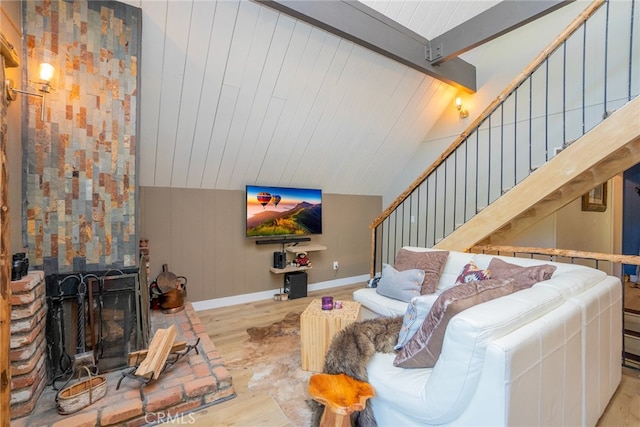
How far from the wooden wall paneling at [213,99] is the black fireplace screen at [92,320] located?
1637mm

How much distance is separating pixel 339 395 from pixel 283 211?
3.12 meters

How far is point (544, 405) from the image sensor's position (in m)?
1.24

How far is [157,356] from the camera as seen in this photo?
6.66ft

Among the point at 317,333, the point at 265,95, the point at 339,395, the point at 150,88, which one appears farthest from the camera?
the point at 265,95

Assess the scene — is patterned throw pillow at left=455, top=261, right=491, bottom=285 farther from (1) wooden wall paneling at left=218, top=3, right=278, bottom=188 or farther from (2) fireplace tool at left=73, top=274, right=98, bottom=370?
(2) fireplace tool at left=73, top=274, right=98, bottom=370

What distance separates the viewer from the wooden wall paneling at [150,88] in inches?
95.7

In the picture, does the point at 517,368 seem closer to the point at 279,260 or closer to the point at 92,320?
the point at 92,320

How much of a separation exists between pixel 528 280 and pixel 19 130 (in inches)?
135

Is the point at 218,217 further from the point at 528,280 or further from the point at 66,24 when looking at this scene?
the point at 528,280

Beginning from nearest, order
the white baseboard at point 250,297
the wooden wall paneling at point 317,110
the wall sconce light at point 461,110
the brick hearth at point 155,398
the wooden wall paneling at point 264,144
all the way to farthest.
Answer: the brick hearth at point 155,398 → the wooden wall paneling at point 317,110 → the wooden wall paneling at point 264,144 → the white baseboard at point 250,297 → the wall sconce light at point 461,110

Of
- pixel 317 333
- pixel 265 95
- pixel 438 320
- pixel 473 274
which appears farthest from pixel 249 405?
pixel 265 95

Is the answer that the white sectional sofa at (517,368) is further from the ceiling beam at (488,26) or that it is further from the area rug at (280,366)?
the ceiling beam at (488,26)

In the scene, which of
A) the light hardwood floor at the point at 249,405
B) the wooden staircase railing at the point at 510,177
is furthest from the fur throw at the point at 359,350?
the wooden staircase railing at the point at 510,177

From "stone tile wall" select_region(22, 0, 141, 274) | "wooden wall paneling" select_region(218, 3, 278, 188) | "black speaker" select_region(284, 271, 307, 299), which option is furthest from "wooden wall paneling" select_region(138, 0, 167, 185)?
"black speaker" select_region(284, 271, 307, 299)
